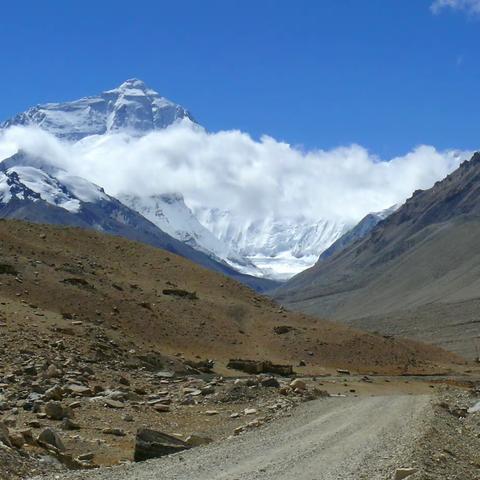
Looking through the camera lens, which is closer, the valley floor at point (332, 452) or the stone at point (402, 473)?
the stone at point (402, 473)

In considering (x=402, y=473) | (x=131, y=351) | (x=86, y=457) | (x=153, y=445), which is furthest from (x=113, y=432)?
(x=131, y=351)

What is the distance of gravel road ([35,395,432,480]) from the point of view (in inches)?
643

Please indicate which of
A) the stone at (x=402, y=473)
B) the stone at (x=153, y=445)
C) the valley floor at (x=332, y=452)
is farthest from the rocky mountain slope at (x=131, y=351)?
the stone at (x=402, y=473)

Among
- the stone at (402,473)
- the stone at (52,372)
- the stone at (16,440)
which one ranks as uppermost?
the stone at (402,473)

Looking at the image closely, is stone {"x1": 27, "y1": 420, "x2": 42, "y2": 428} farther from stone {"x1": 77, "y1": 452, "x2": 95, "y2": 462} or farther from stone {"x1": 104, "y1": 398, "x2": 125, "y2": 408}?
stone {"x1": 104, "y1": 398, "x2": 125, "y2": 408}

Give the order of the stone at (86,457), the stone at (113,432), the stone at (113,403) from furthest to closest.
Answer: the stone at (113,403)
the stone at (113,432)
the stone at (86,457)

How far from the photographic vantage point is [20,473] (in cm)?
1630

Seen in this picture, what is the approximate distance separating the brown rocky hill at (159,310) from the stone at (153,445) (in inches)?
822

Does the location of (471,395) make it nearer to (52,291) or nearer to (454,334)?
Result: (52,291)

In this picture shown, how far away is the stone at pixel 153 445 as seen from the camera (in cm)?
1966

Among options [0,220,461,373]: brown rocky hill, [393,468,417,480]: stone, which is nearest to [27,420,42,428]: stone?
[393,468,417,480]: stone

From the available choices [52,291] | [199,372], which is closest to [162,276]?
[52,291]

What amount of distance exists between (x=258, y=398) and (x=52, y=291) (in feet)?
90.8

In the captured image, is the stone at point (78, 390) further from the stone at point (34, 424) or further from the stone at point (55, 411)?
the stone at point (34, 424)
